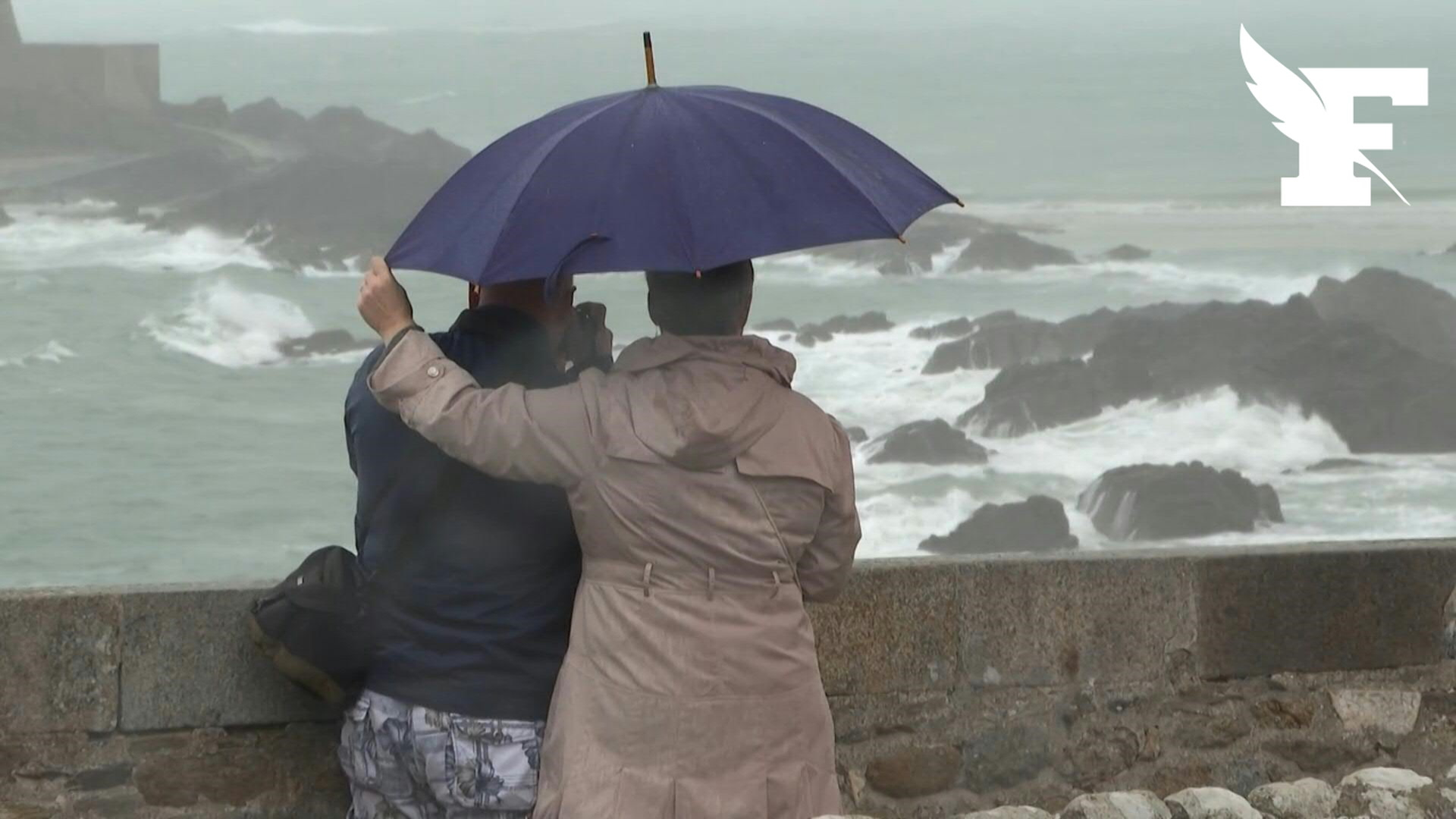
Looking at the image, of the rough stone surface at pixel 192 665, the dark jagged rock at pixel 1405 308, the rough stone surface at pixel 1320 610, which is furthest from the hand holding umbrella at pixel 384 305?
the dark jagged rock at pixel 1405 308

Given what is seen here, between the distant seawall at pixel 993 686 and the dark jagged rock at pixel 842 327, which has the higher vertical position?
the distant seawall at pixel 993 686

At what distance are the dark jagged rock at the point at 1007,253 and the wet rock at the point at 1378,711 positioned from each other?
14010 millimetres

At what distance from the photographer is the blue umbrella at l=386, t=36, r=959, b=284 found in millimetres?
2125

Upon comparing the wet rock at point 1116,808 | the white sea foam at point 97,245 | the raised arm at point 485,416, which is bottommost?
the white sea foam at point 97,245

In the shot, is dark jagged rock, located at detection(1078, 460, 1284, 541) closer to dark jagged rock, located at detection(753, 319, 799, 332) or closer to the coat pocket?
dark jagged rock, located at detection(753, 319, 799, 332)

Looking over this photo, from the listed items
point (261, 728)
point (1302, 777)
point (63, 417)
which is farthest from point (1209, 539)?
point (261, 728)

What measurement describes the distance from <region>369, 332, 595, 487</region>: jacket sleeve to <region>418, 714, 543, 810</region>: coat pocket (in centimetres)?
35

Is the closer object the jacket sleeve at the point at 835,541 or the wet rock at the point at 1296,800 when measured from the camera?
the jacket sleeve at the point at 835,541

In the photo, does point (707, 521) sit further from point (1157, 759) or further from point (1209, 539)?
point (1209, 539)

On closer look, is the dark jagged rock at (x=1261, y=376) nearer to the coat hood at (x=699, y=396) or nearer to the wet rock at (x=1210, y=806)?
the wet rock at (x=1210, y=806)

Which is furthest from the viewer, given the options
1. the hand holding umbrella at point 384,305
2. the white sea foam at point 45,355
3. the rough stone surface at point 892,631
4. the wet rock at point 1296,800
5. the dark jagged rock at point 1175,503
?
the white sea foam at point 45,355

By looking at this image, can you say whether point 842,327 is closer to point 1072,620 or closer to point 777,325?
point 777,325

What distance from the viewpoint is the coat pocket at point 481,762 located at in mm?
2316

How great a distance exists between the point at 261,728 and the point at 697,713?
127 cm
